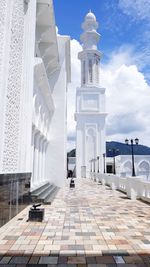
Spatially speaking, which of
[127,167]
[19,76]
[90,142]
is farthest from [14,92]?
[127,167]

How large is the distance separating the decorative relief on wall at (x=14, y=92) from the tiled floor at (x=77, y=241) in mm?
1775

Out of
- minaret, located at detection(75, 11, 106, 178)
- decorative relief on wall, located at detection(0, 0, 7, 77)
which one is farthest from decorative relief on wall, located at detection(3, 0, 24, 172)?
minaret, located at detection(75, 11, 106, 178)

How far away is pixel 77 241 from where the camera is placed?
15.4ft

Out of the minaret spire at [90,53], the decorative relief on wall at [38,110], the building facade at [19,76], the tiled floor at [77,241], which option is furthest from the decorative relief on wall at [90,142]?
the tiled floor at [77,241]

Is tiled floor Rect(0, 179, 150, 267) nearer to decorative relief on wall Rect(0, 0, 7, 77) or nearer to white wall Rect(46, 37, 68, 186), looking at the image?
decorative relief on wall Rect(0, 0, 7, 77)

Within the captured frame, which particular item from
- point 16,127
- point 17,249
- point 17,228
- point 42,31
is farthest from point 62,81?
point 17,249

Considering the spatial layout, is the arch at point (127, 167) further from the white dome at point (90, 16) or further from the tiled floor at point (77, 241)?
the tiled floor at point (77, 241)

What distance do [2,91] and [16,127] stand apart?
1549 millimetres

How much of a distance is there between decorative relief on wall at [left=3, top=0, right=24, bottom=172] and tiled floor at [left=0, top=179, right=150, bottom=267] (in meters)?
1.78

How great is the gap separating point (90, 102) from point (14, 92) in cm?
3371

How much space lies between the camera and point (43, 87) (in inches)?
515

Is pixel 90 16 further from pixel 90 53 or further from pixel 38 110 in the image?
pixel 38 110

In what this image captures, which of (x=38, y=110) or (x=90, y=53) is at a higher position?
(x=90, y=53)

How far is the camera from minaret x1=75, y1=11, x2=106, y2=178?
38.6m
